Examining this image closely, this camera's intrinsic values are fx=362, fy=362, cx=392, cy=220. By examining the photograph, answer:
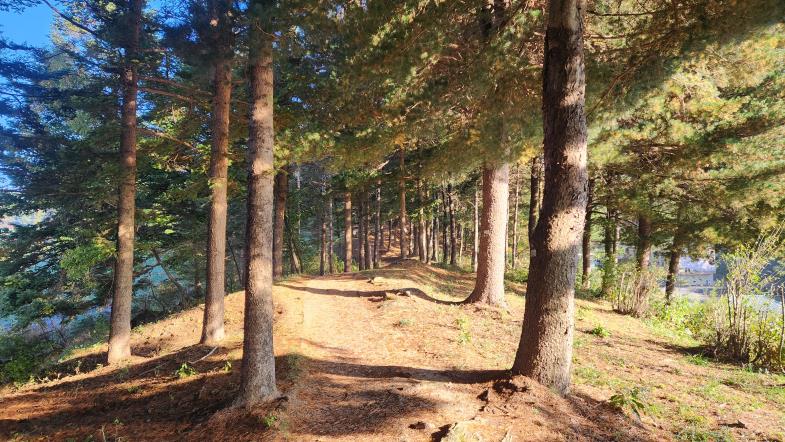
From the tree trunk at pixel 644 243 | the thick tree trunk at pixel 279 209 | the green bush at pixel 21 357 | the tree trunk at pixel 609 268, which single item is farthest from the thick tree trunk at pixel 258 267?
the tree trunk at pixel 644 243

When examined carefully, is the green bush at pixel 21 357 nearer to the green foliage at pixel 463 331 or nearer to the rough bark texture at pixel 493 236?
the green foliage at pixel 463 331

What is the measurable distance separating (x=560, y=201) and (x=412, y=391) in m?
3.22

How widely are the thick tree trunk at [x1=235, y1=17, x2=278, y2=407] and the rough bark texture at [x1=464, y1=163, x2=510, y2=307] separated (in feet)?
20.1

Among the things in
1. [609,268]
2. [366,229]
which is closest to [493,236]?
[609,268]

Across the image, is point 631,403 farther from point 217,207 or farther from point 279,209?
point 279,209

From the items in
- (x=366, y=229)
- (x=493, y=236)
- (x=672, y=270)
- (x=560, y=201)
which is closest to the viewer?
(x=560, y=201)

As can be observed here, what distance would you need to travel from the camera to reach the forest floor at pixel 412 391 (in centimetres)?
425

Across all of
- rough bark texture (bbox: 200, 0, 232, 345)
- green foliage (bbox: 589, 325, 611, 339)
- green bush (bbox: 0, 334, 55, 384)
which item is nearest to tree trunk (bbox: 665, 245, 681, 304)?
green foliage (bbox: 589, 325, 611, 339)

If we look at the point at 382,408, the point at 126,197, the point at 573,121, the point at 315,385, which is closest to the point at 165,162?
the point at 126,197

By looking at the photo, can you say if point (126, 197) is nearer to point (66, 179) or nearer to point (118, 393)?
point (118, 393)

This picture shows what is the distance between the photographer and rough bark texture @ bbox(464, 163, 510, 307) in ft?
31.4

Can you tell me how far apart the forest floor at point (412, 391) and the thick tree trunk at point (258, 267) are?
383 mm

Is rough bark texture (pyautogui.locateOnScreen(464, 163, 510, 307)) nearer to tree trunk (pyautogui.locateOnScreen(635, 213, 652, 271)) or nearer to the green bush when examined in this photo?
tree trunk (pyautogui.locateOnScreen(635, 213, 652, 271))

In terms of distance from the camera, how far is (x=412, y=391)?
5.02 meters
